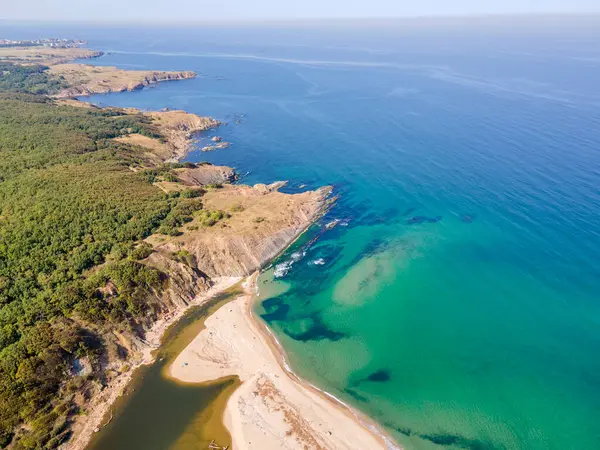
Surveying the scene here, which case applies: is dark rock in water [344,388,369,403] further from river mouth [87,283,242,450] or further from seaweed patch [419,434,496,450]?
river mouth [87,283,242,450]

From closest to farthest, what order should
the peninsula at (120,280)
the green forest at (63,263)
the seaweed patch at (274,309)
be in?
the green forest at (63,263), the peninsula at (120,280), the seaweed patch at (274,309)

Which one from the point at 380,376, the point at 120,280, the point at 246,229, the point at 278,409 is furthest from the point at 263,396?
the point at 246,229

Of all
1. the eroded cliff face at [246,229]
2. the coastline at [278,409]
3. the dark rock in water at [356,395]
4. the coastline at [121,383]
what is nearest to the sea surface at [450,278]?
the dark rock in water at [356,395]

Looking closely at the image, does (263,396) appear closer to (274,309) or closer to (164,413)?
(164,413)

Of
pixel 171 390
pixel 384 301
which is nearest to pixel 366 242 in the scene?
pixel 384 301

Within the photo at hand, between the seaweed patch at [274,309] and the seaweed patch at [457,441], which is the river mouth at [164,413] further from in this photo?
the seaweed patch at [457,441]

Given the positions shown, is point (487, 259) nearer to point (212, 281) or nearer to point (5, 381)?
point (212, 281)

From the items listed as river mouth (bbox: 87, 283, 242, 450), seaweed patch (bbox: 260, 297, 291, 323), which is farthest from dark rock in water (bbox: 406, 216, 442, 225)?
river mouth (bbox: 87, 283, 242, 450)
